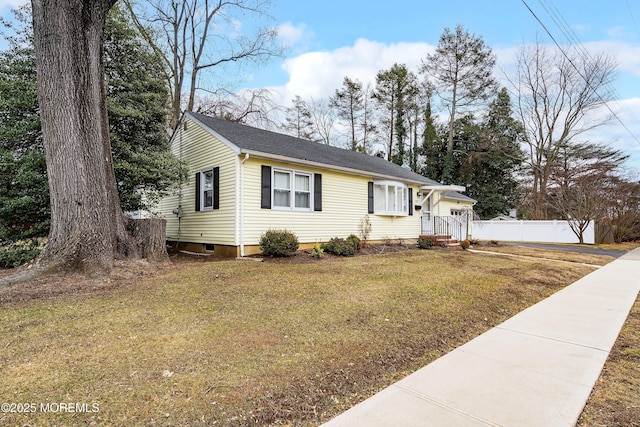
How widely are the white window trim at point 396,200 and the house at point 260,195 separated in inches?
1.6

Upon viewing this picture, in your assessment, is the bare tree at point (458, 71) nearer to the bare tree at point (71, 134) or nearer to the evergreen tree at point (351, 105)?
the evergreen tree at point (351, 105)

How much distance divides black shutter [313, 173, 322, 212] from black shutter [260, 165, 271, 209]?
175 cm

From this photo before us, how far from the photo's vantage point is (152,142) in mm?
10648

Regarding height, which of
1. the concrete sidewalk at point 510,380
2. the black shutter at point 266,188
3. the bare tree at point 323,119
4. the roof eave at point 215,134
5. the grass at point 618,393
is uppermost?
the bare tree at point 323,119

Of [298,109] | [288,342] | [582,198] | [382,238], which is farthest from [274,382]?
[298,109]

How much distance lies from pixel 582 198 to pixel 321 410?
21.3 m

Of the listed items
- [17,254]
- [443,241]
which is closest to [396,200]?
[443,241]

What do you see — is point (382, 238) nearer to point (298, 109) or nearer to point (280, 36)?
point (280, 36)

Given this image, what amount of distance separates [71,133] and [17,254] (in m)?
4.32

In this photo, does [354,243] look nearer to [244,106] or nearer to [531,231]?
[244,106]

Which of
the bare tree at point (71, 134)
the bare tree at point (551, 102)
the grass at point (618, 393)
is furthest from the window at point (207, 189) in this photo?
the bare tree at point (551, 102)

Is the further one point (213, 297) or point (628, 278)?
point (628, 278)

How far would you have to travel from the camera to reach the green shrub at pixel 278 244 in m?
8.91

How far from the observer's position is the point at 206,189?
10812 mm
